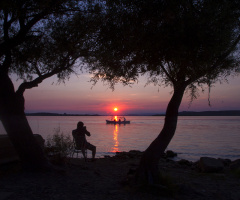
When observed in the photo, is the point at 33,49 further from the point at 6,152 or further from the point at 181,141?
the point at 181,141

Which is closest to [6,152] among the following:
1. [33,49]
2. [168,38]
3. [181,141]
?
[33,49]

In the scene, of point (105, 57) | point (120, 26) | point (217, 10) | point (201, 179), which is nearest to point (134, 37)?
point (120, 26)

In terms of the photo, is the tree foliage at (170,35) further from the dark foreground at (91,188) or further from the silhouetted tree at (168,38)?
the dark foreground at (91,188)

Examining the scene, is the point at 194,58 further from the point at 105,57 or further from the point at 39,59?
the point at 39,59

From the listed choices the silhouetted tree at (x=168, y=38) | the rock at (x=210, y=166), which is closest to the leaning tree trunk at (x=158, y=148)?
the silhouetted tree at (x=168, y=38)

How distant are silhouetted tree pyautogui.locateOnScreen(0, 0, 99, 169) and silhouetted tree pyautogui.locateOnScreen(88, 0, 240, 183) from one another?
116 cm

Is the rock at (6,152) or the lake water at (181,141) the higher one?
the rock at (6,152)

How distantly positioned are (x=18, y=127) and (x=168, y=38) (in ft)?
14.0

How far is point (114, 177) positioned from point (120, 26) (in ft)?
13.0

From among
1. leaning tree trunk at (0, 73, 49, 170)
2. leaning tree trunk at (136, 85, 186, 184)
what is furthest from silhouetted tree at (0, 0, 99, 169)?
leaning tree trunk at (136, 85, 186, 184)

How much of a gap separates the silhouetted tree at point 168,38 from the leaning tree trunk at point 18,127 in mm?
2500

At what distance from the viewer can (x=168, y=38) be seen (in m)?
5.84

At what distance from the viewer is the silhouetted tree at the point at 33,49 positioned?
6.68 meters

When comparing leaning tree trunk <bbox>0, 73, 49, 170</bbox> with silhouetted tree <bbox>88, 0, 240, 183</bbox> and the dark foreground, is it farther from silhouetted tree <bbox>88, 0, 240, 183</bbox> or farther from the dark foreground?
silhouetted tree <bbox>88, 0, 240, 183</bbox>
